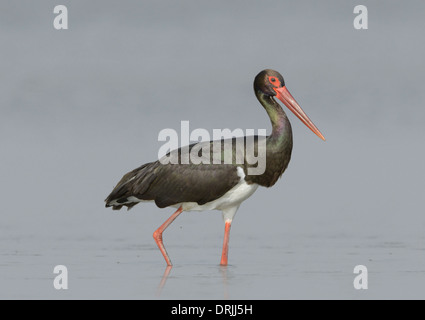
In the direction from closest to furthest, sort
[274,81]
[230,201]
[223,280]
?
[223,280]
[230,201]
[274,81]

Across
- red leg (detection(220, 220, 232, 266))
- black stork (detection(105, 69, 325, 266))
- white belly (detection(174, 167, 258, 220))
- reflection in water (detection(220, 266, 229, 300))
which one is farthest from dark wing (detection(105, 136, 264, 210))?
reflection in water (detection(220, 266, 229, 300))

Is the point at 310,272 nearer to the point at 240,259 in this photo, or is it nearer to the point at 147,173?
the point at 240,259

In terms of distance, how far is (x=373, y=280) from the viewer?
580 inches

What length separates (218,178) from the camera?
16.9 m

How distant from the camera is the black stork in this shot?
55.5ft

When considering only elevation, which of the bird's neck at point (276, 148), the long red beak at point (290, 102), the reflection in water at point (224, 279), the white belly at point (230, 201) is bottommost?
the reflection in water at point (224, 279)

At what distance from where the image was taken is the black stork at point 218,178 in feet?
55.5

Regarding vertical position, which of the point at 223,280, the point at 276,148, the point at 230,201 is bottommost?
the point at 223,280

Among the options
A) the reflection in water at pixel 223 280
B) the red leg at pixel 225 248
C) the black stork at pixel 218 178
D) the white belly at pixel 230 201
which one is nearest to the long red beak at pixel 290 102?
the black stork at pixel 218 178

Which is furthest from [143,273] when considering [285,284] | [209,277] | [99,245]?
[99,245]

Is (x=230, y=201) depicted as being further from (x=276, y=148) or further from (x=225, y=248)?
(x=276, y=148)

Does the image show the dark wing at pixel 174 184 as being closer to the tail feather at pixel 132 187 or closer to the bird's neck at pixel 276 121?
the tail feather at pixel 132 187

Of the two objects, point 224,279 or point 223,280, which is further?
point 224,279

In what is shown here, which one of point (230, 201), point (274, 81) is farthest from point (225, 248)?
point (274, 81)
